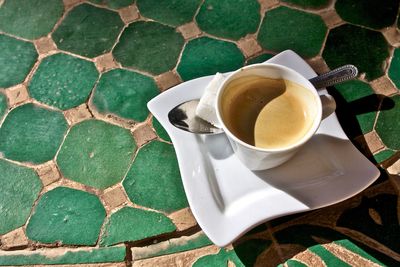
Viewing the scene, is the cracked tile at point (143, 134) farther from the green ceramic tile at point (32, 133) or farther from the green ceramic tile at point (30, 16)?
the green ceramic tile at point (30, 16)

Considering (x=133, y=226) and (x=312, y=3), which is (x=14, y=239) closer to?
(x=133, y=226)

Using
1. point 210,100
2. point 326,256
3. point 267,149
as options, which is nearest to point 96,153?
point 210,100

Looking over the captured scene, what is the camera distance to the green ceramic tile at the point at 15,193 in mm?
903

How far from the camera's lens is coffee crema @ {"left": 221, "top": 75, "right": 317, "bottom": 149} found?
29.2 inches

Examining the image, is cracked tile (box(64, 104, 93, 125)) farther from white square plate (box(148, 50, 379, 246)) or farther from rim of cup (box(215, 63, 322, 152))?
rim of cup (box(215, 63, 322, 152))

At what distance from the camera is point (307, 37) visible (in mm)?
1042

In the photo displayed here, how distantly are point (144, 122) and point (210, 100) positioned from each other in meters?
0.25

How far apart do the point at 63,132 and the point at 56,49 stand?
0.23 meters

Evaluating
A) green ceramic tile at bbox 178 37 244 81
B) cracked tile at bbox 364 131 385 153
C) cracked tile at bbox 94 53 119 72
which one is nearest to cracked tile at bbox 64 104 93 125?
cracked tile at bbox 94 53 119 72

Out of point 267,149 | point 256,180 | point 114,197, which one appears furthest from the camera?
point 114,197

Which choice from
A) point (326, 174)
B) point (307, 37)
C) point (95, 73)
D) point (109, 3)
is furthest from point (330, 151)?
point (109, 3)

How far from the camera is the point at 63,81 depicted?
1.02 metres

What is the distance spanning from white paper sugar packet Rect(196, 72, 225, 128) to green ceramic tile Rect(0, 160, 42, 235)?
0.40m

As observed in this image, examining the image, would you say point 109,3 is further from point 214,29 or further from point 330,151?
point 330,151
